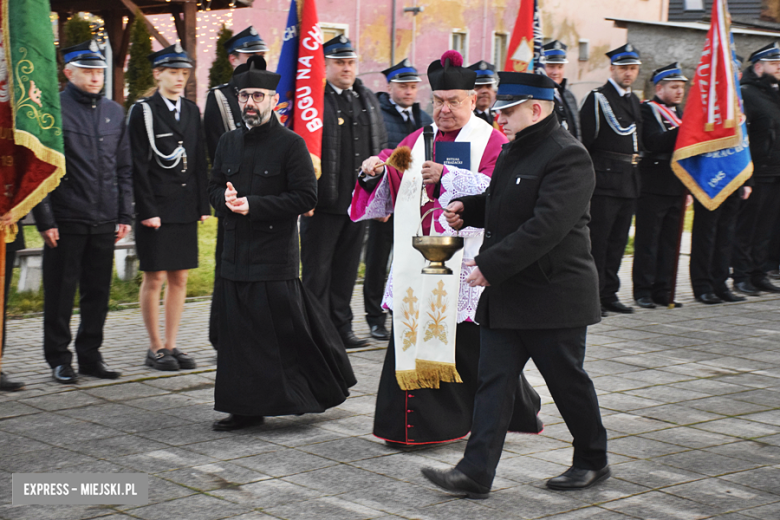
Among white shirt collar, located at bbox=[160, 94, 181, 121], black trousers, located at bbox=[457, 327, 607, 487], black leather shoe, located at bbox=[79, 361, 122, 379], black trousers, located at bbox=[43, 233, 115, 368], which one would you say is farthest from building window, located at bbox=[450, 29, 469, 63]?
black trousers, located at bbox=[457, 327, 607, 487]

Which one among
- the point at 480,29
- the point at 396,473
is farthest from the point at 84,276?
the point at 480,29

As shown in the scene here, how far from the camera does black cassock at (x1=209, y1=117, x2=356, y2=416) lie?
216 inches

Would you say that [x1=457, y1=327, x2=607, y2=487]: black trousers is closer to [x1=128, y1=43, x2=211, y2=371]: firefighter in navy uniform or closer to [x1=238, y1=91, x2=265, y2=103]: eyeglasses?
[x1=238, y1=91, x2=265, y2=103]: eyeglasses

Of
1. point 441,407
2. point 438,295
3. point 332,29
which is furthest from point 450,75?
point 332,29

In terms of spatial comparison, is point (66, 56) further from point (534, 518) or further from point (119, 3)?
point (119, 3)

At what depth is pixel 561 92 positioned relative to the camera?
9227 mm

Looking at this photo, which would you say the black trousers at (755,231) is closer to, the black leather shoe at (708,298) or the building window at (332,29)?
the black leather shoe at (708,298)

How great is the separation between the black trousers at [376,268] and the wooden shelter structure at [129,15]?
20.9ft

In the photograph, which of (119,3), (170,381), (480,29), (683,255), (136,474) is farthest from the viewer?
(480,29)

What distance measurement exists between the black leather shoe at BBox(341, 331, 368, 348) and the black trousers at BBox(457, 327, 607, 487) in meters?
3.43

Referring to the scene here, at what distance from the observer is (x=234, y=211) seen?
5.47m

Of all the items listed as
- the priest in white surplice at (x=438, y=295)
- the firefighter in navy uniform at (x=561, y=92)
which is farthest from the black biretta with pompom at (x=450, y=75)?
the firefighter in navy uniform at (x=561, y=92)

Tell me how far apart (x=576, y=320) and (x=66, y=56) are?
405cm

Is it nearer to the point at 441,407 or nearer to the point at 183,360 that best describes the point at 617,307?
the point at 183,360
